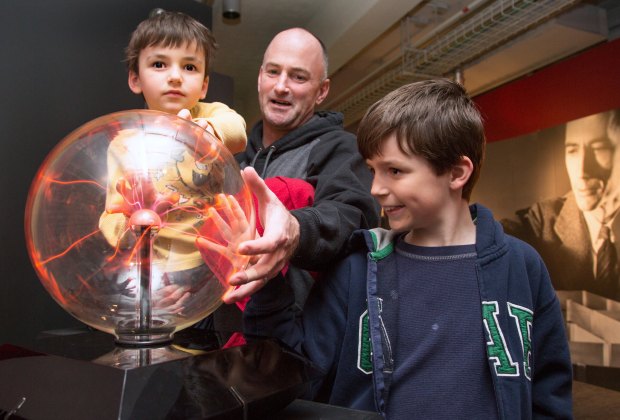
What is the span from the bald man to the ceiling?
6.25 feet

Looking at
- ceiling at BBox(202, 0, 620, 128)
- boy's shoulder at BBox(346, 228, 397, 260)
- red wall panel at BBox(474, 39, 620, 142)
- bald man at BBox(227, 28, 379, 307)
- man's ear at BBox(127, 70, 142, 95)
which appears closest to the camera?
bald man at BBox(227, 28, 379, 307)

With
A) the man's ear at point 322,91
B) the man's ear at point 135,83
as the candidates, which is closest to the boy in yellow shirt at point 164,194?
the man's ear at point 135,83

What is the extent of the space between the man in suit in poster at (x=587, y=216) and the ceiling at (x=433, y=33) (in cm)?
69

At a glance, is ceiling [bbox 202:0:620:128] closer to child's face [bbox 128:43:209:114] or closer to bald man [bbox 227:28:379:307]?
bald man [bbox 227:28:379:307]

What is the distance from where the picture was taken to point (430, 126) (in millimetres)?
1152

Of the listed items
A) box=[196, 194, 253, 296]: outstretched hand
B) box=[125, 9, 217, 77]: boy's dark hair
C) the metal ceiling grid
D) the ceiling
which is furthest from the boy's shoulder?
the metal ceiling grid

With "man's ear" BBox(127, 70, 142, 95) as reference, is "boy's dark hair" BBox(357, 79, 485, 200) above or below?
below

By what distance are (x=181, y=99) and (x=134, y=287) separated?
623mm

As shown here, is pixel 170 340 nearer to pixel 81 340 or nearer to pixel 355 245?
pixel 81 340

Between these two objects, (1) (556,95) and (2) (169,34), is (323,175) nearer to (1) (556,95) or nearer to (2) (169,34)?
(2) (169,34)

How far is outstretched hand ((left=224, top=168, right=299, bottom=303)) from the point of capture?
887 mm

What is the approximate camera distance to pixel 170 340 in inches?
34.6

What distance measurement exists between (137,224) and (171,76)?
0.61 meters

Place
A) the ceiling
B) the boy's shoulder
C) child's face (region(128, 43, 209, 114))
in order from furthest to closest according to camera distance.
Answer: the ceiling
child's face (region(128, 43, 209, 114))
the boy's shoulder
